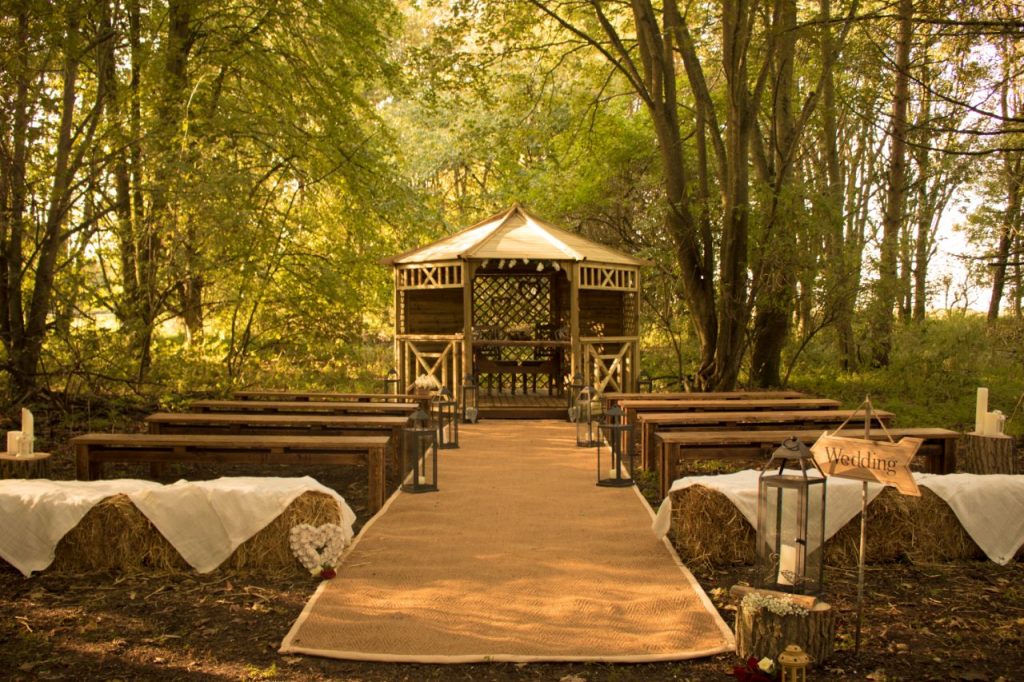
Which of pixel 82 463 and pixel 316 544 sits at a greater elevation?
pixel 82 463

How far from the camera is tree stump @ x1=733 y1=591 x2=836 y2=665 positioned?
9.78 feet

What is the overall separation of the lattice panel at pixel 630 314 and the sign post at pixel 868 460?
7.52 metres

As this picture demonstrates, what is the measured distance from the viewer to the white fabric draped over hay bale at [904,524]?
14.0 feet

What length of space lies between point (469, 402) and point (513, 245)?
1.89 m

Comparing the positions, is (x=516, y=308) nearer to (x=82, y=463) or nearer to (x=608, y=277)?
(x=608, y=277)

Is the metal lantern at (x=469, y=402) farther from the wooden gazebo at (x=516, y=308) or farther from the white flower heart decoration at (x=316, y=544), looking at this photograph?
the white flower heart decoration at (x=316, y=544)

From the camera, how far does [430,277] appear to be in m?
10.4

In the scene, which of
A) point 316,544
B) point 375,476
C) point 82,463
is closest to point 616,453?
point 375,476

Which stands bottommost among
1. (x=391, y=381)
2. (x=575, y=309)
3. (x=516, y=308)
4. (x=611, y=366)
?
(x=391, y=381)

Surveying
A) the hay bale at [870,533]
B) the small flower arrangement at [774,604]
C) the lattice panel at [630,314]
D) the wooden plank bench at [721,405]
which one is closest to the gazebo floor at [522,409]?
the lattice panel at [630,314]

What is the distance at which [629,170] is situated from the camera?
13727 mm

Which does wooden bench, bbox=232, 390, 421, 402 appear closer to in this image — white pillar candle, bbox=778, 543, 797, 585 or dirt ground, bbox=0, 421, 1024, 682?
dirt ground, bbox=0, 421, 1024, 682

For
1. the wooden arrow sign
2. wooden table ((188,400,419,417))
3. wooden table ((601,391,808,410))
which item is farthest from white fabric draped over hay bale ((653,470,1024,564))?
wooden table ((601,391,808,410))

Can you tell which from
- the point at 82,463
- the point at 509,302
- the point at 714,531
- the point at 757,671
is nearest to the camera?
the point at 757,671
